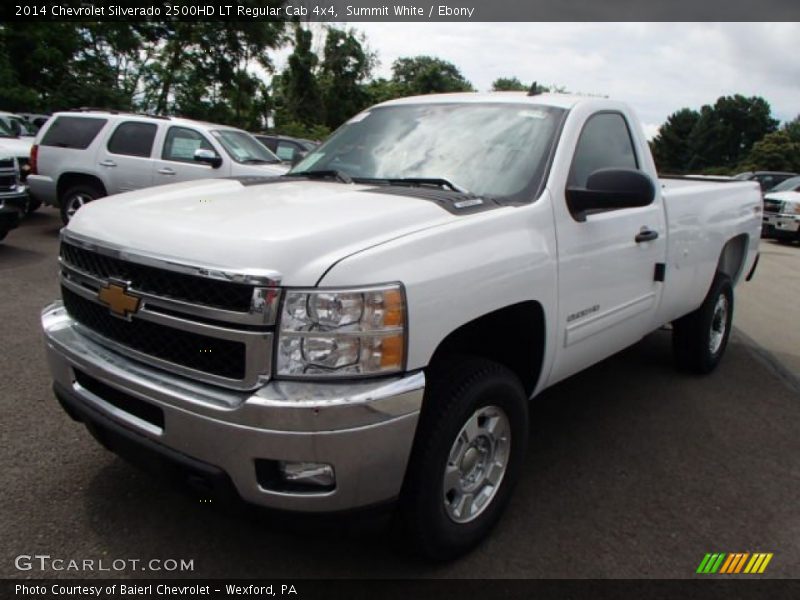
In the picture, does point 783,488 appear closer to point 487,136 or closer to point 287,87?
point 487,136

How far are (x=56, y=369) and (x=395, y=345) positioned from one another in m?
1.56

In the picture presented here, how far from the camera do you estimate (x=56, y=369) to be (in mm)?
2789

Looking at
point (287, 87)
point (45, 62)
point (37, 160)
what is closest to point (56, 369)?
point (37, 160)

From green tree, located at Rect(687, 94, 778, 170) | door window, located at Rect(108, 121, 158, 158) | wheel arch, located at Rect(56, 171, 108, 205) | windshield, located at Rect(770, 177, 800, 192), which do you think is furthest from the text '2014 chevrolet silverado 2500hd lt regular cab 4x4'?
green tree, located at Rect(687, 94, 778, 170)

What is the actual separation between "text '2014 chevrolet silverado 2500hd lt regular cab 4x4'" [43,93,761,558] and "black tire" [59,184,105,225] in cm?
713

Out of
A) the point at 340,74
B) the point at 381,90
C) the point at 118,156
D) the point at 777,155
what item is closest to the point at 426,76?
the point at 381,90

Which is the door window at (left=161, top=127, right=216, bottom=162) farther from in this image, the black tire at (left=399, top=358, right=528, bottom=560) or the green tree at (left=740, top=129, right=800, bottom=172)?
the green tree at (left=740, top=129, right=800, bottom=172)

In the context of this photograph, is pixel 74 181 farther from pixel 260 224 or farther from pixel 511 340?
pixel 511 340

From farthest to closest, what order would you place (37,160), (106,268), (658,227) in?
(37,160)
(658,227)
(106,268)

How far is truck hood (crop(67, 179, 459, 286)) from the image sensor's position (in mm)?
2184

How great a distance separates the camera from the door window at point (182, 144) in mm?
9719

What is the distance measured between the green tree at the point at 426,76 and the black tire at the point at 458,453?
44.5 meters

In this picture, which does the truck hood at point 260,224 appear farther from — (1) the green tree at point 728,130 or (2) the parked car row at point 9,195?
(1) the green tree at point 728,130

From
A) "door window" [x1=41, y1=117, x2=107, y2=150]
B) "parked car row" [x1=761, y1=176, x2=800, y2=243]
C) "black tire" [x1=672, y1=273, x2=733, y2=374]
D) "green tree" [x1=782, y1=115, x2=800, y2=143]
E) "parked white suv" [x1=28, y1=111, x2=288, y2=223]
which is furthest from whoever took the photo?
"green tree" [x1=782, y1=115, x2=800, y2=143]
